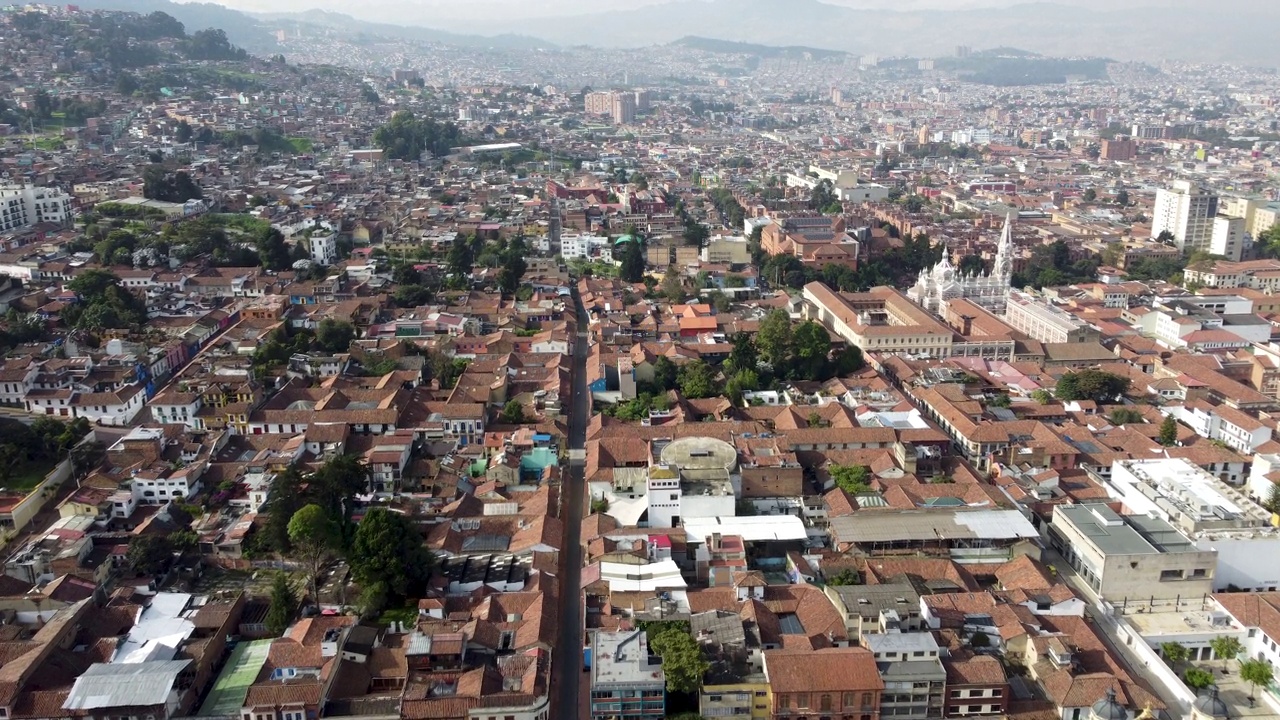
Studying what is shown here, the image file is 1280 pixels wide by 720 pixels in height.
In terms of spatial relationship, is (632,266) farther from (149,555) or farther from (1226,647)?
(1226,647)

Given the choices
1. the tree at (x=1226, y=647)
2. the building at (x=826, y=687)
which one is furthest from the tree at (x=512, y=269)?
the tree at (x=1226, y=647)

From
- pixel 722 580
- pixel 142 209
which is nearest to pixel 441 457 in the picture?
pixel 722 580

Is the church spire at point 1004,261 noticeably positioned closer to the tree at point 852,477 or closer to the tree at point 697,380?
the tree at point 697,380

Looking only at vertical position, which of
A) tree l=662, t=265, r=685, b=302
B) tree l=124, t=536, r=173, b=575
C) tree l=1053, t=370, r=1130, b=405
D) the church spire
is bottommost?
tree l=124, t=536, r=173, b=575

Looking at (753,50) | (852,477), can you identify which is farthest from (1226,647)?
(753,50)

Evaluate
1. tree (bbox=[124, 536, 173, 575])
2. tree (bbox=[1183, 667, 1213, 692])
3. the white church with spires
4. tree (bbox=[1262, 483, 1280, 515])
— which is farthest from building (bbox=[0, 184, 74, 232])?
tree (bbox=[1262, 483, 1280, 515])

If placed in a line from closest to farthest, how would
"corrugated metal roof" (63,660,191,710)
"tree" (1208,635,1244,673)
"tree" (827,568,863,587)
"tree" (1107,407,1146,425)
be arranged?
"corrugated metal roof" (63,660,191,710) < "tree" (1208,635,1244,673) < "tree" (827,568,863,587) < "tree" (1107,407,1146,425)

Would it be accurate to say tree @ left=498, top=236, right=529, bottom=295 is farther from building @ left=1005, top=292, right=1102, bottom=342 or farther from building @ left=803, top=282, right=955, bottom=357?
building @ left=1005, top=292, right=1102, bottom=342
